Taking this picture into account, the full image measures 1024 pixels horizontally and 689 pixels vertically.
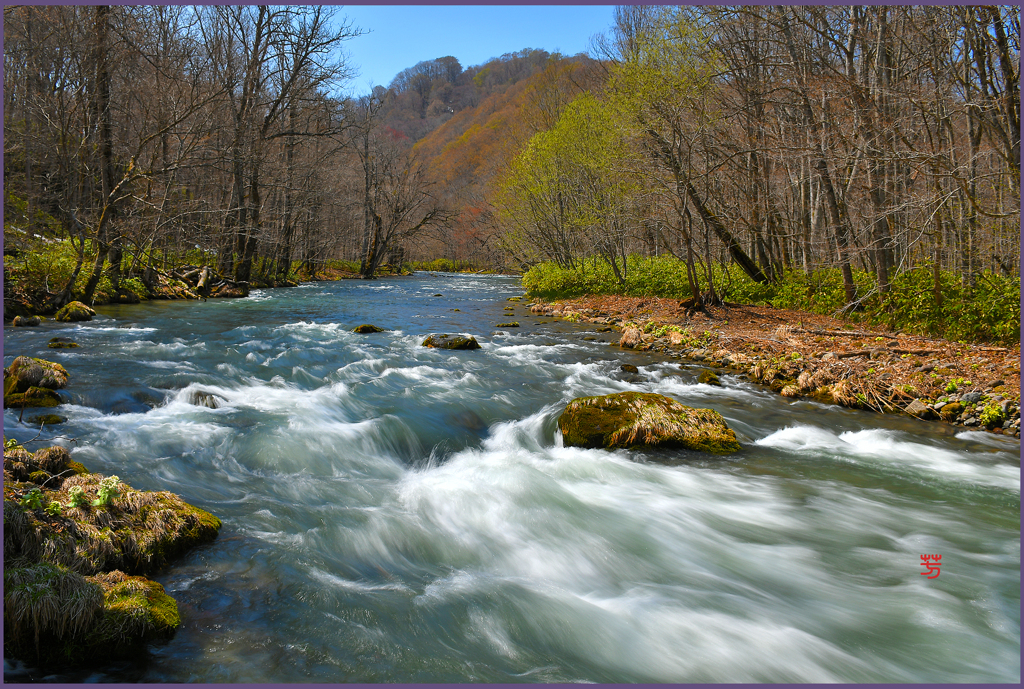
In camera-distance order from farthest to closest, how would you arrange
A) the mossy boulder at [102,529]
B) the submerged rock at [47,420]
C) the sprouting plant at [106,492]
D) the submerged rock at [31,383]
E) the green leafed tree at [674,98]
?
the green leafed tree at [674,98]
the submerged rock at [31,383]
the submerged rock at [47,420]
the sprouting plant at [106,492]
the mossy boulder at [102,529]

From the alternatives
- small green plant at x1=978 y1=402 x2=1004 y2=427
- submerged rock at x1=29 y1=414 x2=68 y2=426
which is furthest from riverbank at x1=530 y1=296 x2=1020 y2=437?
submerged rock at x1=29 y1=414 x2=68 y2=426

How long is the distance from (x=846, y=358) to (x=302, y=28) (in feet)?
83.3

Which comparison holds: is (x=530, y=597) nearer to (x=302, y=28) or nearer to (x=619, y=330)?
(x=619, y=330)

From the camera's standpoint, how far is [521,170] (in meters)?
25.5

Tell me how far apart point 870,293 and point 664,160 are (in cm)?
613

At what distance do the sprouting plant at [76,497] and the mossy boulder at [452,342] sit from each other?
9912 mm

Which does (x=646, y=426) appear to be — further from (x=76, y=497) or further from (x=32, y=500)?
(x=32, y=500)

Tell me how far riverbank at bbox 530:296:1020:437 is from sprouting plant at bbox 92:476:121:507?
30.6 ft

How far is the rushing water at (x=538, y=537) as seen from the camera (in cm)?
356

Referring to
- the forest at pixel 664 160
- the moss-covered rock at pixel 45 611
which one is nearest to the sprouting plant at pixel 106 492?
the moss-covered rock at pixel 45 611

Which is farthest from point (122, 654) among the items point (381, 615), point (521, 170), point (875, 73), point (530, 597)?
point (521, 170)

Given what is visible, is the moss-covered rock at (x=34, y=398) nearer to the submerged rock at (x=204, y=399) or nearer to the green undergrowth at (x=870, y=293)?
the submerged rock at (x=204, y=399)

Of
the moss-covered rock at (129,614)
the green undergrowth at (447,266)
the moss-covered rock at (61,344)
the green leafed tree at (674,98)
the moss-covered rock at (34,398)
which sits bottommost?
the moss-covered rock at (129,614)

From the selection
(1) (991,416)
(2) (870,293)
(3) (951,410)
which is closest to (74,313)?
(3) (951,410)
